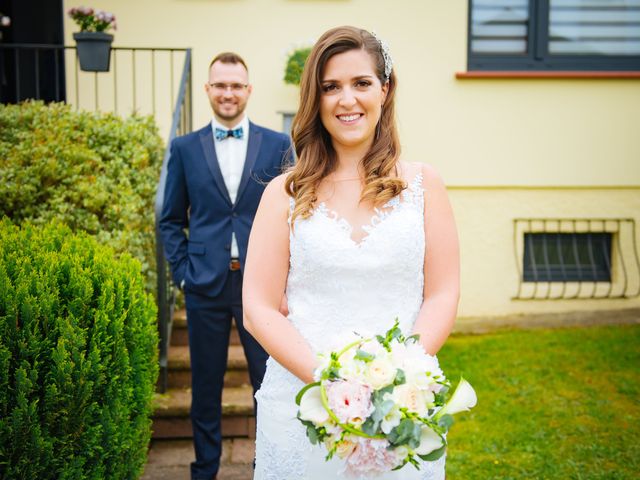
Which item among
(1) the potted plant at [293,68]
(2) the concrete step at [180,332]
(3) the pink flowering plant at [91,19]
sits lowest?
(2) the concrete step at [180,332]

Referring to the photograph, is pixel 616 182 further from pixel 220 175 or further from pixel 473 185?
pixel 220 175

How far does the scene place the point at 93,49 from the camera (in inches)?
250

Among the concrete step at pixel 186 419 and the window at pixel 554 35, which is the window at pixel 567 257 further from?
the concrete step at pixel 186 419

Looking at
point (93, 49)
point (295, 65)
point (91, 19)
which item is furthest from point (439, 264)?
point (91, 19)

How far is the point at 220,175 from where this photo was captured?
394 cm

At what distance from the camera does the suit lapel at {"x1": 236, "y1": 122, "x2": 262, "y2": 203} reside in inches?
155

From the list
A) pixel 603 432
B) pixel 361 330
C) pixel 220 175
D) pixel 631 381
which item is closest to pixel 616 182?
pixel 631 381

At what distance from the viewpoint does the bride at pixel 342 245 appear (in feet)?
7.49

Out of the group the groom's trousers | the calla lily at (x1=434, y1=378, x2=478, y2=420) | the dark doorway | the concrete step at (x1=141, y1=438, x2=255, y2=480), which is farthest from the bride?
the dark doorway

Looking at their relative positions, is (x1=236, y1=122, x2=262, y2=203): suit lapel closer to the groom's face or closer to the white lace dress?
the groom's face

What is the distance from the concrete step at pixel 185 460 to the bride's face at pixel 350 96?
101 inches

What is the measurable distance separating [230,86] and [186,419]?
2.17 metres

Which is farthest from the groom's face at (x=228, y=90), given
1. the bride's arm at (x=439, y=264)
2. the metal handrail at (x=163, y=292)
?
the bride's arm at (x=439, y=264)

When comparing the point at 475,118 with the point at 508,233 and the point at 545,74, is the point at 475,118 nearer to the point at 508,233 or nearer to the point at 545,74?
the point at 545,74
